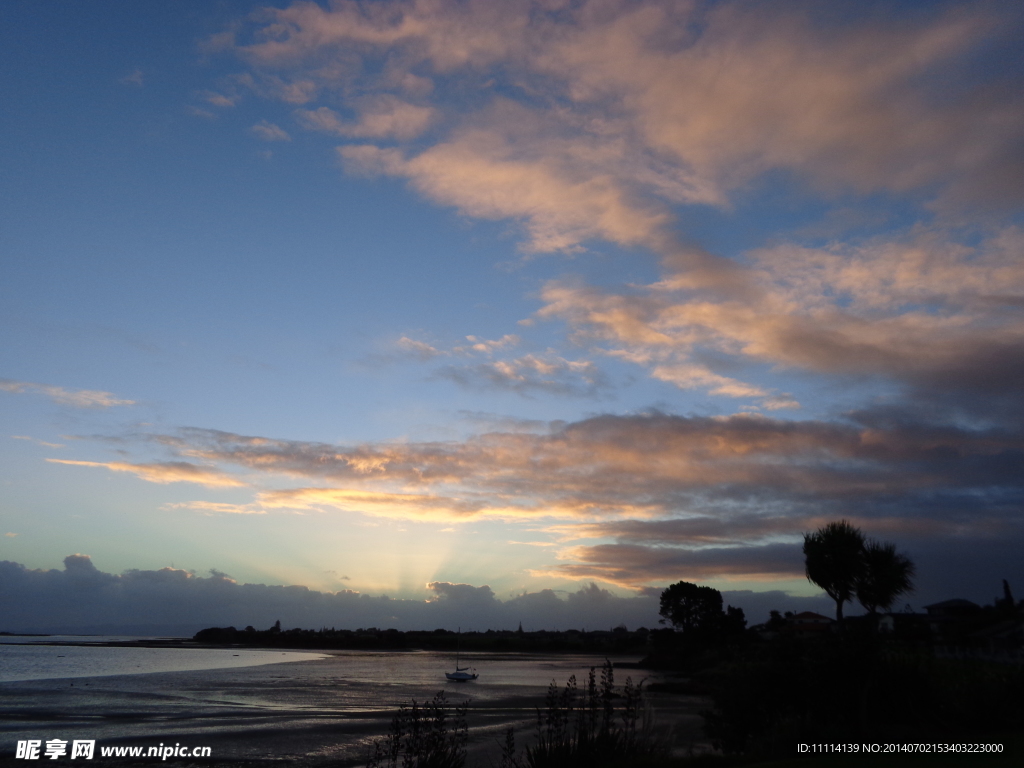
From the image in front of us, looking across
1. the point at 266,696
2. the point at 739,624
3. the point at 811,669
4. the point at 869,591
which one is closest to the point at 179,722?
the point at 266,696

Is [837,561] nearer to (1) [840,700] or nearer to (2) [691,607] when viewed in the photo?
(1) [840,700]

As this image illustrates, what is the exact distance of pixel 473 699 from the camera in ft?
128

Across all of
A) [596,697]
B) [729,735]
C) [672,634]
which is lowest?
[672,634]

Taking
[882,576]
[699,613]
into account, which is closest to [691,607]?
[699,613]

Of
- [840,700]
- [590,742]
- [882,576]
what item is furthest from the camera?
[882,576]

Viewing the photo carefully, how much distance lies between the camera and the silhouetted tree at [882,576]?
2681cm

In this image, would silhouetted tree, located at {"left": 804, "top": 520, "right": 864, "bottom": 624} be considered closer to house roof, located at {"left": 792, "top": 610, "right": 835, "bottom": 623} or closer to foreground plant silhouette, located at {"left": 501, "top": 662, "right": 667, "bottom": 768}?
foreground plant silhouette, located at {"left": 501, "top": 662, "right": 667, "bottom": 768}

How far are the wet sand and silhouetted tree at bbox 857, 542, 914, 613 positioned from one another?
28.5 feet

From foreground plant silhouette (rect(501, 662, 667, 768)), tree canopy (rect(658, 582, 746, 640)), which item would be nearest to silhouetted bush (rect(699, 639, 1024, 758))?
foreground plant silhouette (rect(501, 662, 667, 768))

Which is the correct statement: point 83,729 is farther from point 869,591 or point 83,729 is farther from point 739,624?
point 739,624

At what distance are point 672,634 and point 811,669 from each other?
306 feet

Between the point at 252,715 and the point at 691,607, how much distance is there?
85.9 m

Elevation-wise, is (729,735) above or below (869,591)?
below

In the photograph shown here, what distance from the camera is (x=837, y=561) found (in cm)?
2683
